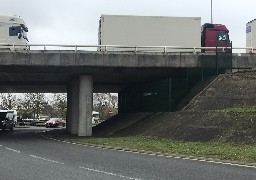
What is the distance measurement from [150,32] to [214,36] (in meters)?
6.17

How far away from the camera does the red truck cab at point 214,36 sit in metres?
33.9

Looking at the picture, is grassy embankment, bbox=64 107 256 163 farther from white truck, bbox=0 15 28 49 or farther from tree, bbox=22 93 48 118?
tree, bbox=22 93 48 118

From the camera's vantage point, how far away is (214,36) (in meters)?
34.1

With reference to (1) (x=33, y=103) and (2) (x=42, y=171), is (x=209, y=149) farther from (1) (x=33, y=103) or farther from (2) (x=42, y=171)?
(1) (x=33, y=103)

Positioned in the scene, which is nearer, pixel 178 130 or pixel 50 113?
pixel 178 130

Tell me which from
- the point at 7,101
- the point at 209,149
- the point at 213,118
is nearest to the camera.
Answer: the point at 209,149

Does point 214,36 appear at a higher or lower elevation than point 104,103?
higher

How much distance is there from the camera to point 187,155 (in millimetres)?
15000

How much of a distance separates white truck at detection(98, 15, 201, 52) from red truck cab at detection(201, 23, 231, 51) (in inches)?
88.2

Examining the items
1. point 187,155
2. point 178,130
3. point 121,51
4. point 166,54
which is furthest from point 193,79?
point 187,155

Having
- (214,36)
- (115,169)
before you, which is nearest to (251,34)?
(214,36)

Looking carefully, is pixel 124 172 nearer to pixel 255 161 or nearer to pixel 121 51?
pixel 255 161

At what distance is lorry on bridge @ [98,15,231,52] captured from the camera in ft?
99.8

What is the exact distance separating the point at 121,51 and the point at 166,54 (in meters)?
3.16
